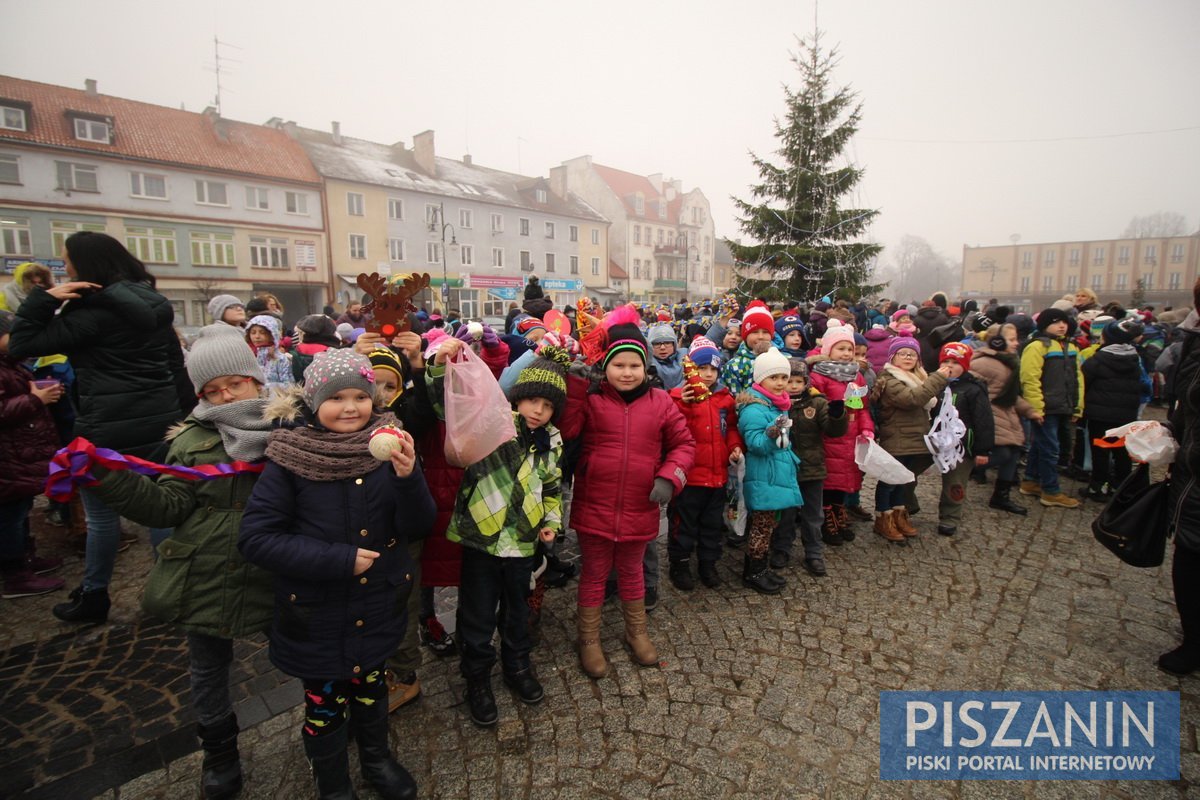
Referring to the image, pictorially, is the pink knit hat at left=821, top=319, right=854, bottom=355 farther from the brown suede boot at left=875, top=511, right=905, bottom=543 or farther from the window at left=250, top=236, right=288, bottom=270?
the window at left=250, top=236, right=288, bottom=270

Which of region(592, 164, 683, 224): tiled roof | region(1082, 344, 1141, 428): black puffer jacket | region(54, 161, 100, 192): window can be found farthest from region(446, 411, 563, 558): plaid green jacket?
region(592, 164, 683, 224): tiled roof

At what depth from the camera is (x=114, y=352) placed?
3.34m

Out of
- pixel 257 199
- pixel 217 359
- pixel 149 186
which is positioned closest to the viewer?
pixel 217 359

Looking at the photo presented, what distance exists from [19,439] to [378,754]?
3821 mm

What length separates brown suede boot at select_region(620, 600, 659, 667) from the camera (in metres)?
3.23

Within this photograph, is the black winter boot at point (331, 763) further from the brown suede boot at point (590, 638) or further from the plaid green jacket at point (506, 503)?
the brown suede boot at point (590, 638)

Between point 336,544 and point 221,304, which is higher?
point 221,304

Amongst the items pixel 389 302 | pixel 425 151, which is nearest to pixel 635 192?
pixel 425 151

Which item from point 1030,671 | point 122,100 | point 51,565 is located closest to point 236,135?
point 122,100

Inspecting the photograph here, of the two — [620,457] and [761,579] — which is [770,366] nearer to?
[620,457]

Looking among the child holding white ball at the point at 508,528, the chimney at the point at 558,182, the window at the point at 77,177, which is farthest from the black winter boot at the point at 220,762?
the chimney at the point at 558,182

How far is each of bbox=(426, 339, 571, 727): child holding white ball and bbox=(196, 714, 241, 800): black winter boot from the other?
1.01 m

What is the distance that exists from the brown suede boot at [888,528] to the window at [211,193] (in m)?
34.1

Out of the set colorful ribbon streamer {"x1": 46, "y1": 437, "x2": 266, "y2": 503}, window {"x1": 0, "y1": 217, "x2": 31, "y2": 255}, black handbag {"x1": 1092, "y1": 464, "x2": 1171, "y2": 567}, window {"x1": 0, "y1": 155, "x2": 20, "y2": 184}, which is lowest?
black handbag {"x1": 1092, "y1": 464, "x2": 1171, "y2": 567}
